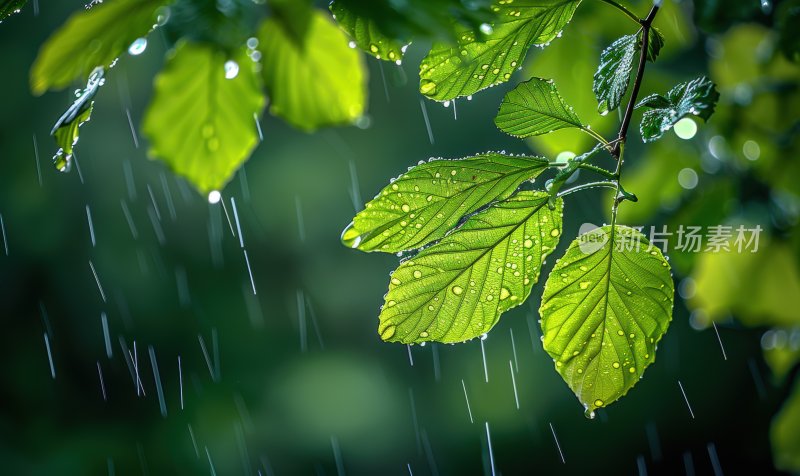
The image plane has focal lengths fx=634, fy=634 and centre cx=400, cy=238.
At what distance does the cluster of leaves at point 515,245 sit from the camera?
551 millimetres

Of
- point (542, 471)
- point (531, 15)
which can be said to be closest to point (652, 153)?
point (531, 15)

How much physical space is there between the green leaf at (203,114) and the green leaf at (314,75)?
0.04ft

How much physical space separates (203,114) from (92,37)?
0.08 meters

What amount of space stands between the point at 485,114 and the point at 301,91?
3.84 m

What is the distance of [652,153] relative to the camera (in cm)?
128

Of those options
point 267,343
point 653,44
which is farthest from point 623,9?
point 267,343

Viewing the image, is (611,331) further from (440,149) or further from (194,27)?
(440,149)

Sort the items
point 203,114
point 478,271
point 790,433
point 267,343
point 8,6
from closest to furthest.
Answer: point 203,114 < point 8,6 < point 478,271 < point 790,433 < point 267,343

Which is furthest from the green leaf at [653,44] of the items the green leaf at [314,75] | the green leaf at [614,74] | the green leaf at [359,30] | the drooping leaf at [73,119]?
the drooping leaf at [73,119]

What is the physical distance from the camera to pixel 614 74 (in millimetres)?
616

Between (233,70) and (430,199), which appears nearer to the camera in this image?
(233,70)

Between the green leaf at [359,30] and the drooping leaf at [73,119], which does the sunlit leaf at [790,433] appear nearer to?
the green leaf at [359,30]

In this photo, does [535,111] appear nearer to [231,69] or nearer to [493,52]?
[493,52]

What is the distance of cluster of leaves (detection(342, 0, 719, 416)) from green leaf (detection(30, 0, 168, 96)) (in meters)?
0.24
